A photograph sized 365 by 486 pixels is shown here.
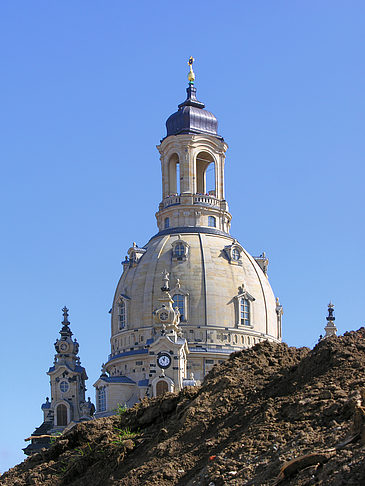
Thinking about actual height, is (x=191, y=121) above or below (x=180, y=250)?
above

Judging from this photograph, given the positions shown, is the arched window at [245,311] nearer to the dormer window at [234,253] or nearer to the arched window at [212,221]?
the dormer window at [234,253]

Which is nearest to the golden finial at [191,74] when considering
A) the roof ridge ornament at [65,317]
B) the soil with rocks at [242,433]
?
the roof ridge ornament at [65,317]

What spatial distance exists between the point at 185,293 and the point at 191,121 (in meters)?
19.0

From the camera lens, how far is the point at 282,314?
300 feet

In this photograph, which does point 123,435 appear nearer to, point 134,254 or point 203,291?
point 203,291

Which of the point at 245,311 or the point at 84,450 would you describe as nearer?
the point at 84,450

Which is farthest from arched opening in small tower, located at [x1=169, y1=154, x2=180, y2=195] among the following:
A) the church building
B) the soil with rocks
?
the soil with rocks

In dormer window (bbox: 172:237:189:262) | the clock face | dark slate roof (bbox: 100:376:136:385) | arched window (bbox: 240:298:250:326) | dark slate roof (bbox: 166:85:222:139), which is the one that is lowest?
dark slate roof (bbox: 100:376:136:385)

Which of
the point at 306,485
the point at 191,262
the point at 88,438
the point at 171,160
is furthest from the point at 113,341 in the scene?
the point at 306,485

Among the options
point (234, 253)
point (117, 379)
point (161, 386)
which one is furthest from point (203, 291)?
point (161, 386)

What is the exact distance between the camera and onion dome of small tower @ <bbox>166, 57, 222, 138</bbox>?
9475cm

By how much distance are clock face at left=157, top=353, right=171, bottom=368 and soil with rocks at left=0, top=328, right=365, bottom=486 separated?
54417 millimetres

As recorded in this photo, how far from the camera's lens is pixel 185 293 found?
83.4 metres

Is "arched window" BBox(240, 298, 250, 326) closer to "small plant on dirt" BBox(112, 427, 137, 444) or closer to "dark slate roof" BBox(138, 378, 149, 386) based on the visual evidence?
"dark slate roof" BBox(138, 378, 149, 386)
